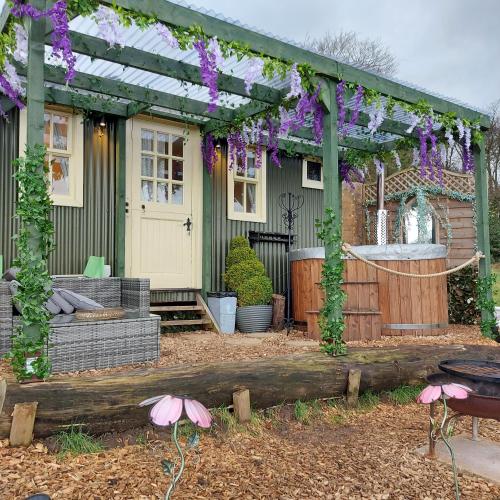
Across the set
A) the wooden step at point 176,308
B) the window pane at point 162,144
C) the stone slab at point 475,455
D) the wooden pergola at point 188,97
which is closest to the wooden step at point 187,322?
the wooden step at point 176,308

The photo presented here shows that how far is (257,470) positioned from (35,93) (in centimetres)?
265

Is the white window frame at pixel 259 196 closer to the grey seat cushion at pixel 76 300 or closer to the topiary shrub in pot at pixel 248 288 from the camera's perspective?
the topiary shrub in pot at pixel 248 288

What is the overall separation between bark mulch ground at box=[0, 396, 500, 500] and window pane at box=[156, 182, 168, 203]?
13.0 feet

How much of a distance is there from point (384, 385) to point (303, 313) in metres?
2.71

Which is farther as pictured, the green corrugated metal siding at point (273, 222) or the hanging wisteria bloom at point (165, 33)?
the green corrugated metal siding at point (273, 222)

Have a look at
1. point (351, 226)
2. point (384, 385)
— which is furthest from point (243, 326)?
point (351, 226)

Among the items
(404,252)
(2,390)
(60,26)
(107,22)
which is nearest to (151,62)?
(107,22)

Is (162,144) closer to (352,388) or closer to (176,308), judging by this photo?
(176,308)

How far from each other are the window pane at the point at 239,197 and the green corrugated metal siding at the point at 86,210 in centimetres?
191

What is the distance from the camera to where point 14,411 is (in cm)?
264

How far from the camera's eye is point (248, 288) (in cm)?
674

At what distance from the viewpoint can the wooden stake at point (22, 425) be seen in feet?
8.61

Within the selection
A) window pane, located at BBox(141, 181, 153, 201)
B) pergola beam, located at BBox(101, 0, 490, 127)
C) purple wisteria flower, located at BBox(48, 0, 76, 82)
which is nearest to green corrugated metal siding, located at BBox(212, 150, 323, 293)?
window pane, located at BBox(141, 181, 153, 201)

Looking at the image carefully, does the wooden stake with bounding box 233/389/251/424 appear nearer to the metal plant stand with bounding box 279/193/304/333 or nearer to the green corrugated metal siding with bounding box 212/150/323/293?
the green corrugated metal siding with bounding box 212/150/323/293
